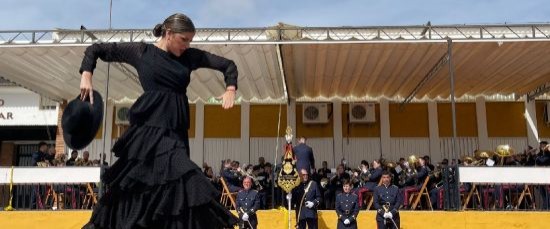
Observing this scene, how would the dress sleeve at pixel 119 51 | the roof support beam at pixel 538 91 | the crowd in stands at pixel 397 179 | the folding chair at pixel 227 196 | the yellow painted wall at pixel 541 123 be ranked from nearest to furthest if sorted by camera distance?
the dress sleeve at pixel 119 51 < the crowd in stands at pixel 397 179 < the folding chair at pixel 227 196 < the roof support beam at pixel 538 91 < the yellow painted wall at pixel 541 123

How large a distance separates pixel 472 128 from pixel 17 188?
1290cm

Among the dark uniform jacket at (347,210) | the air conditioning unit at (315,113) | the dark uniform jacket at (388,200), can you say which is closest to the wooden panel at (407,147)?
the air conditioning unit at (315,113)

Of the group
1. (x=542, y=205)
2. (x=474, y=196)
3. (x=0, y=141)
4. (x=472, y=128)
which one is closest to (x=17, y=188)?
(x=0, y=141)

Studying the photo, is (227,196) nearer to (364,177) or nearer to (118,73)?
(364,177)

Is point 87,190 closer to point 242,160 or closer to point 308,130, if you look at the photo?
point 242,160

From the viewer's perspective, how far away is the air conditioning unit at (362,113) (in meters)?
18.0

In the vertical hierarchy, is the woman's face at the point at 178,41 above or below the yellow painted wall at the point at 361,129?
below

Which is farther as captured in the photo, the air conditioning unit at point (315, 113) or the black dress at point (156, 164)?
the air conditioning unit at point (315, 113)

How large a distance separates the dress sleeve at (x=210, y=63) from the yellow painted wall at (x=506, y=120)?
16438 millimetres

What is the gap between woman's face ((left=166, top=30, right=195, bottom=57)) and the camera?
2.95m

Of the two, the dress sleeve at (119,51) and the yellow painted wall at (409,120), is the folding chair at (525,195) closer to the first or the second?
the yellow painted wall at (409,120)

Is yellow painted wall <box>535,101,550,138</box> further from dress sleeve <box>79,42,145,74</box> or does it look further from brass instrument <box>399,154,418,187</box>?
dress sleeve <box>79,42,145,74</box>

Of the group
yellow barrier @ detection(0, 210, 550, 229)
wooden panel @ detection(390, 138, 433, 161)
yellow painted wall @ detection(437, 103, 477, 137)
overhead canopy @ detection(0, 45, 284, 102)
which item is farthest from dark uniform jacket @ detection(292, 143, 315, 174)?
yellow painted wall @ detection(437, 103, 477, 137)

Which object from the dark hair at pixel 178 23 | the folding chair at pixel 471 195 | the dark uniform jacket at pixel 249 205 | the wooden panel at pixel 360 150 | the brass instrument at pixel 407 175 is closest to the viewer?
the dark hair at pixel 178 23
